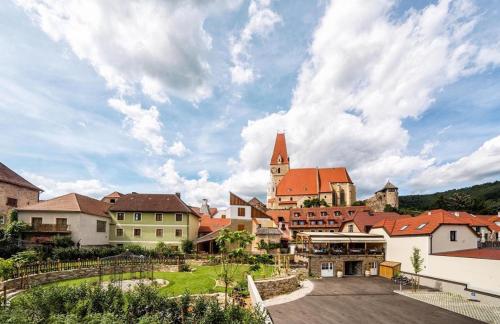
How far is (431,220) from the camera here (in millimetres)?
31594

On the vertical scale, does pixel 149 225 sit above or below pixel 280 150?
below

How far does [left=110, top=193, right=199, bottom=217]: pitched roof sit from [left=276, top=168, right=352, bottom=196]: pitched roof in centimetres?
4292

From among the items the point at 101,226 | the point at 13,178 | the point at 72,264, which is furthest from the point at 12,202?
the point at 72,264

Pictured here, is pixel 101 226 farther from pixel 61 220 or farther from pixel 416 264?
pixel 416 264

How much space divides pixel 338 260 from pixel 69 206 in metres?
33.1

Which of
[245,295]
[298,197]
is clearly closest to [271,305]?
[245,295]

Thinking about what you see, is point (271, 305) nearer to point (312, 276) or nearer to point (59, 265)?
point (312, 276)

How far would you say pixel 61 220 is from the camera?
3516cm

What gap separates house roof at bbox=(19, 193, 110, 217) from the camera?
3512cm

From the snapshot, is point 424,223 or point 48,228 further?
point 48,228

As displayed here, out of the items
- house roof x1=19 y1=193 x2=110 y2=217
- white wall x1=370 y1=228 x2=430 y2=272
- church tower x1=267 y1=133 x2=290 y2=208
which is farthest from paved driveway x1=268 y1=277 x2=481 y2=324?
church tower x1=267 y1=133 x2=290 y2=208

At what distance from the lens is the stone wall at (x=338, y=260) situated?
106 feet

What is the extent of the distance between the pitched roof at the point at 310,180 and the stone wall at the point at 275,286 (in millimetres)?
55966

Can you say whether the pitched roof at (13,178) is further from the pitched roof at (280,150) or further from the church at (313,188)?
the pitched roof at (280,150)
